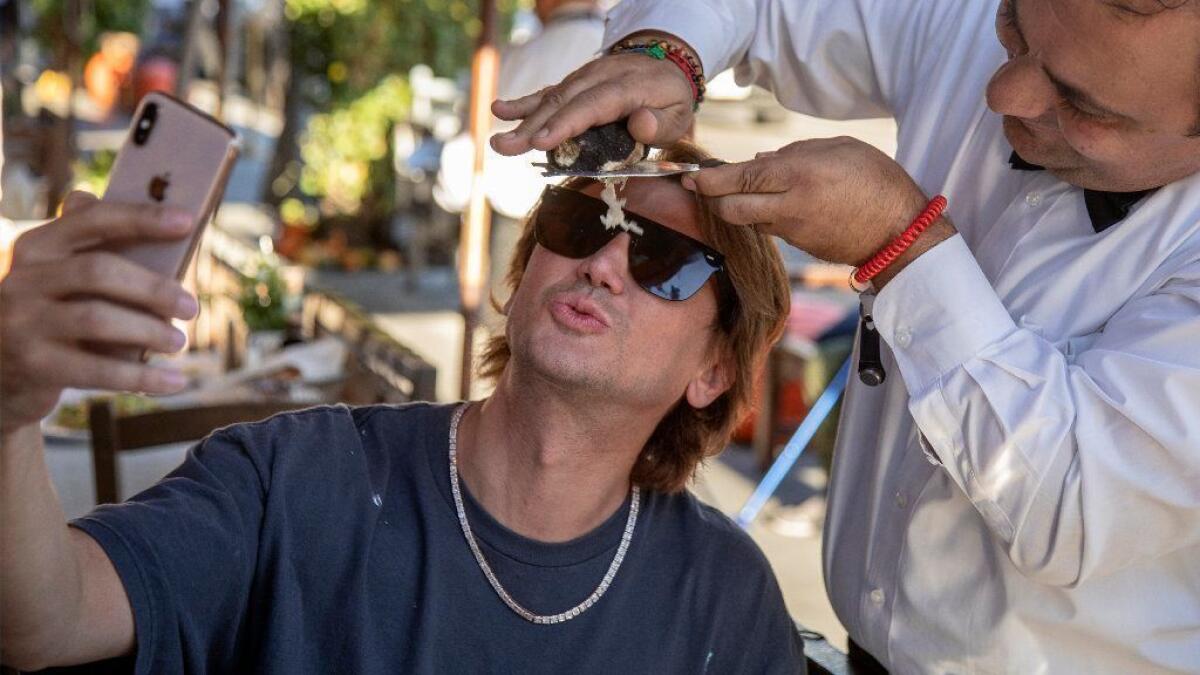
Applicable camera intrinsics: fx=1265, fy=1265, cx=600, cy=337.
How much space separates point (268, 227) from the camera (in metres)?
11.2

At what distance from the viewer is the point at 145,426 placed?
9.66ft

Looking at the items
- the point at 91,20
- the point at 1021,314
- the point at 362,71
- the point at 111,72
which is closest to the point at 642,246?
the point at 1021,314

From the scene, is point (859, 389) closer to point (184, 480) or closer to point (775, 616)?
point (775, 616)

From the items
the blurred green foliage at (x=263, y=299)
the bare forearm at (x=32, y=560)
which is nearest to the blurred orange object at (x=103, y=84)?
the blurred green foliage at (x=263, y=299)

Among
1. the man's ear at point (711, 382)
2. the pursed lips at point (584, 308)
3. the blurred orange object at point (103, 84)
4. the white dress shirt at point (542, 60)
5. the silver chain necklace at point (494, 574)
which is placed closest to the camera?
the silver chain necklace at point (494, 574)

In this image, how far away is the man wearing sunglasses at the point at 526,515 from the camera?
166cm

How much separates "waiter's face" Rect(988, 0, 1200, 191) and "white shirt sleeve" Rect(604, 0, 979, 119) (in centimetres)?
38

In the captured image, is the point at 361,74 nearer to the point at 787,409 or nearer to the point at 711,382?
the point at 787,409

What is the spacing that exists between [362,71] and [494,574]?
369 inches

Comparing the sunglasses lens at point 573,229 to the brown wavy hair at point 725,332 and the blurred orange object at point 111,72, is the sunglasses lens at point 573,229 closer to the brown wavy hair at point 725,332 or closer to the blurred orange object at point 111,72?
the brown wavy hair at point 725,332

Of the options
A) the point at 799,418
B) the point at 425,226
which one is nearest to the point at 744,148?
the point at 425,226

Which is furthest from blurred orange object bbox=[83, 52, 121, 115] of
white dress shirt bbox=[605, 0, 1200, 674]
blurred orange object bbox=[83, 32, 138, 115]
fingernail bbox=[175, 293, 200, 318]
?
fingernail bbox=[175, 293, 200, 318]

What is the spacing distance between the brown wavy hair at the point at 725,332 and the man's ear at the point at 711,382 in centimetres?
1

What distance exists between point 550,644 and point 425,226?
9011mm
